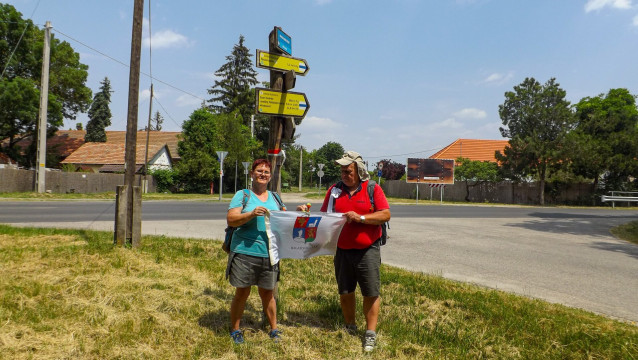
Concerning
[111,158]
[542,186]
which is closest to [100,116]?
[111,158]

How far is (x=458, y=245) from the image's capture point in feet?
33.1

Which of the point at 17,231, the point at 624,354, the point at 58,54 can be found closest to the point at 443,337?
the point at 624,354

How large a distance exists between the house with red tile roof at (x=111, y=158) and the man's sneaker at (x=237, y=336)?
39.9 meters

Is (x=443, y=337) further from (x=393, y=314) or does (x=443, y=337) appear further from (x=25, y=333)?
(x=25, y=333)

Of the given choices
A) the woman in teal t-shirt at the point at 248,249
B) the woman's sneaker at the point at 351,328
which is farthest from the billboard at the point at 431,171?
the woman in teal t-shirt at the point at 248,249

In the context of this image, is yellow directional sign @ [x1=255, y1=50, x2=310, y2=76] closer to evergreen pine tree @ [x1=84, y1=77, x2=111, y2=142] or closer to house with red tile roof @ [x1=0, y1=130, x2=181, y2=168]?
house with red tile roof @ [x1=0, y1=130, x2=181, y2=168]

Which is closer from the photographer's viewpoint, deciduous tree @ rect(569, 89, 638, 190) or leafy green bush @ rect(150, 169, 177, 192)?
deciduous tree @ rect(569, 89, 638, 190)

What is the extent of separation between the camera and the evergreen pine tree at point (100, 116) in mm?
54875

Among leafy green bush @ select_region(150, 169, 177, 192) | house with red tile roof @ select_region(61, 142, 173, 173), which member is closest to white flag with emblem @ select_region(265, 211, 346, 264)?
leafy green bush @ select_region(150, 169, 177, 192)

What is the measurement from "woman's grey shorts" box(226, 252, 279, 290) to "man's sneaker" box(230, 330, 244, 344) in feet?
1.67

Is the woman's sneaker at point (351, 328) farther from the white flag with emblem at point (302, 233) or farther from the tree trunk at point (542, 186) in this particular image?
the tree trunk at point (542, 186)

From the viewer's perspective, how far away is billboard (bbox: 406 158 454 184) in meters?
38.7

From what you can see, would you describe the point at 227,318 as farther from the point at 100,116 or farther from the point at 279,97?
the point at 100,116

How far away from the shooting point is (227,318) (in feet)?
14.3
